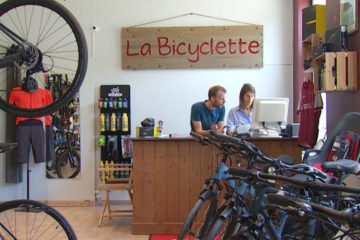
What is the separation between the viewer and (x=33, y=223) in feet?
12.8

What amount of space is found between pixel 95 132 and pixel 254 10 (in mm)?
2813

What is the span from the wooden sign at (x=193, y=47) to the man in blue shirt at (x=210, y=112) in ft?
3.45

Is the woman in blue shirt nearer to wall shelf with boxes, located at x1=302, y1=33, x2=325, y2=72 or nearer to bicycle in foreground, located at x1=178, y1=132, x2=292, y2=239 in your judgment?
wall shelf with boxes, located at x1=302, y1=33, x2=325, y2=72

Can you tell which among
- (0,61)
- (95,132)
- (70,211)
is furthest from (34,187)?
(0,61)

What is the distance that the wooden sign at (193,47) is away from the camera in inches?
189

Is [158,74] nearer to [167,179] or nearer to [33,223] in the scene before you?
[167,179]

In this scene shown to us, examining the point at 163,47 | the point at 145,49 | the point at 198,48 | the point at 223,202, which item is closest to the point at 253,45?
the point at 198,48

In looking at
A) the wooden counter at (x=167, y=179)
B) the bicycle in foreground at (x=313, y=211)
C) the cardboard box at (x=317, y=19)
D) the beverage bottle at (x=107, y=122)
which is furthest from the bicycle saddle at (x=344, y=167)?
the beverage bottle at (x=107, y=122)

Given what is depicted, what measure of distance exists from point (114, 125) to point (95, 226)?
1415 millimetres

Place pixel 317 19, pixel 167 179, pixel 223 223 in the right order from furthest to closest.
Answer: pixel 167 179 < pixel 317 19 < pixel 223 223

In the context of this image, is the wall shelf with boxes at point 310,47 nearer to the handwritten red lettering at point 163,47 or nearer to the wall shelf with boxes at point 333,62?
the wall shelf with boxes at point 333,62

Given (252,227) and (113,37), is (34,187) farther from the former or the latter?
(252,227)

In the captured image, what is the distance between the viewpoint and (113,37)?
493cm

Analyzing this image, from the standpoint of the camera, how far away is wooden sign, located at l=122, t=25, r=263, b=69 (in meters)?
4.79
